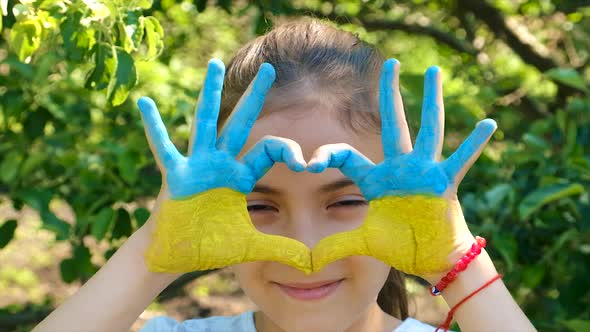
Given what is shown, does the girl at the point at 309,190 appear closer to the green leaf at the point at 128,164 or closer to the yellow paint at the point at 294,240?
the yellow paint at the point at 294,240

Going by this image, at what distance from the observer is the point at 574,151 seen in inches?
95.0

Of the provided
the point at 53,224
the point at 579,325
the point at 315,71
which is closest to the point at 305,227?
the point at 315,71

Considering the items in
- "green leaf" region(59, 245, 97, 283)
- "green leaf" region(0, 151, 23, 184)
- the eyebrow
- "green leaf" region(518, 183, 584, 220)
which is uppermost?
the eyebrow

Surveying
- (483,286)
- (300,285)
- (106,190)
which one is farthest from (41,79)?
(483,286)

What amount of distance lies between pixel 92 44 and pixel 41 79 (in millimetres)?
487

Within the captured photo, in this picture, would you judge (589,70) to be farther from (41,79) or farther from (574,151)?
(41,79)

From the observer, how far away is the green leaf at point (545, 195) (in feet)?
7.16

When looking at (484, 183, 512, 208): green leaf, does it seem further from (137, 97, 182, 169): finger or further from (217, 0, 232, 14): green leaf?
(137, 97, 182, 169): finger

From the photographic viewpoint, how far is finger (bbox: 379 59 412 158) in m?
1.34

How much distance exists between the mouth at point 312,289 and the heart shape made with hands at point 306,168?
0.16 meters

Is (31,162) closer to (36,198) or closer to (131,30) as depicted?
(36,198)

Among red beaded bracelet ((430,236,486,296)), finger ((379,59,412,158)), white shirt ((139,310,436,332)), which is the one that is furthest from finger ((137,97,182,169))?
white shirt ((139,310,436,332))

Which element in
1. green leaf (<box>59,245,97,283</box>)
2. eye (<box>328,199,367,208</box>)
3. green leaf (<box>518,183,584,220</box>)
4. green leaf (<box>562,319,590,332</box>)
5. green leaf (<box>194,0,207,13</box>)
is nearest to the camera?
eye (<box>328,199,367,208</box>)

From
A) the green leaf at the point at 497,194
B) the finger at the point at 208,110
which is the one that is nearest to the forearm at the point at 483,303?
the finger at the point at 208,110
